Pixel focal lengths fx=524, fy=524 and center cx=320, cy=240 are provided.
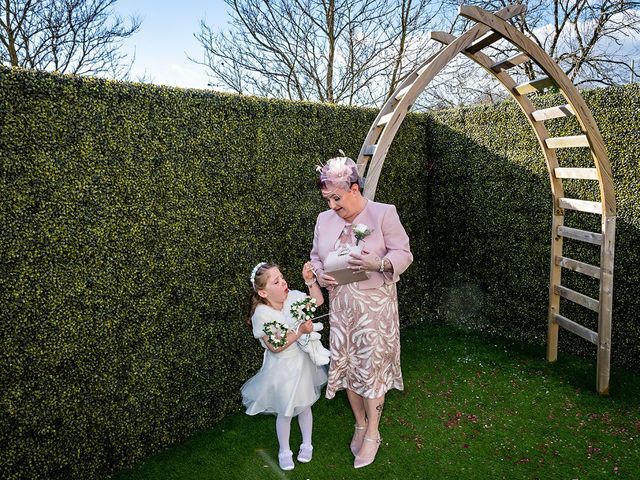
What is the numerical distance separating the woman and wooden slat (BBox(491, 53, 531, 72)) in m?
1.76

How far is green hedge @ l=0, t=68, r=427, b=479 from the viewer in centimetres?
315

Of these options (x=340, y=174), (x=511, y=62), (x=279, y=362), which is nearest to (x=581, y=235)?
(x=511, y=62)

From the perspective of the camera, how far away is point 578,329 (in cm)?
491

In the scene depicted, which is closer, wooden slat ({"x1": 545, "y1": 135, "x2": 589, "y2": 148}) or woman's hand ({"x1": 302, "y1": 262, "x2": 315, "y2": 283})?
woman's hand ({"x1": 302, "y1": 262, "x2": 315, "y2": 283})

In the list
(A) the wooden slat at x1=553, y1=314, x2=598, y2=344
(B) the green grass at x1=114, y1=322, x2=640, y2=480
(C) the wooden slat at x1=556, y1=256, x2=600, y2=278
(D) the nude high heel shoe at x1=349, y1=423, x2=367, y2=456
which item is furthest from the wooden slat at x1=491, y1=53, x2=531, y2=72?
(D) the nude high heel shoe at x1=349, y1=423, x2=367, y2=456

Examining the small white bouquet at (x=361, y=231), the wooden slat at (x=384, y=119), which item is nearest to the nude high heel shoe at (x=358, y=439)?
the small white bouquet at (x=361, y=231)

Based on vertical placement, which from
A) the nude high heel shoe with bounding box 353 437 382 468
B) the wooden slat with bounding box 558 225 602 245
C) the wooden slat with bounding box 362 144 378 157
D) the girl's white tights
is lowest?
the nude high heel shoe with bounding box 353 437 382 468

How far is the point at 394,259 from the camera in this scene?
10.9ft

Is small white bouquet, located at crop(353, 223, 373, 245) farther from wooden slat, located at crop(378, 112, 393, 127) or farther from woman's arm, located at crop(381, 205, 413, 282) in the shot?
wooden slat, located at crop(378, 112, 393, 127)

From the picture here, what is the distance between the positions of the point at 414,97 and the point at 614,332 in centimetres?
342

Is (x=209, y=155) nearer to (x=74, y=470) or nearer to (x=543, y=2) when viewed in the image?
(x=74, y=470)

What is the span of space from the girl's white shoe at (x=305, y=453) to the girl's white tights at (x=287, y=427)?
0.10ft

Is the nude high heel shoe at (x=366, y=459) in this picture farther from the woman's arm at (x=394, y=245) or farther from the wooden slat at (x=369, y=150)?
the wooden slat at (x=369, y=150)

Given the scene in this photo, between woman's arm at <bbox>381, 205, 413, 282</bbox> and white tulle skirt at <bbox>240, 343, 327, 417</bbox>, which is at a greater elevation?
woman's arm at <bbox>381, 205, 413, 282</bbox>
